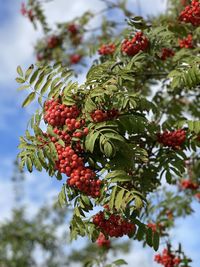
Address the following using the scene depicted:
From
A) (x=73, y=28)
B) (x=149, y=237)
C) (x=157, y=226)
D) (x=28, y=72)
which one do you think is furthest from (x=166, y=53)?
(x=73, y=28)

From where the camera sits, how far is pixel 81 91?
337cm

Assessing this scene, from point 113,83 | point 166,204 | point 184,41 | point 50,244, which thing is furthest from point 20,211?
point 113,83

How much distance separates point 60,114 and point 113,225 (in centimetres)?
85

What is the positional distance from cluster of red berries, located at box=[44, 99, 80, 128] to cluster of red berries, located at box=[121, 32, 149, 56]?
1.40 metres

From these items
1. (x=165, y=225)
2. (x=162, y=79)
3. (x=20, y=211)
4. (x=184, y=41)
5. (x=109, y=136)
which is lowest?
(x=109, y=136)

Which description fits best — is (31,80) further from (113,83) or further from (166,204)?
(166,204)

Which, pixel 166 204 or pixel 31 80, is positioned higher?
pixel 166 204

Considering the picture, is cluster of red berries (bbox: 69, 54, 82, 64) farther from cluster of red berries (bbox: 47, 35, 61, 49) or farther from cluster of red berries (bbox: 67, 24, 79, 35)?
cluster of red berries (bbox: 67, 24, 79, 35)

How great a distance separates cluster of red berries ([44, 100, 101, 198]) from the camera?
314 centimetres

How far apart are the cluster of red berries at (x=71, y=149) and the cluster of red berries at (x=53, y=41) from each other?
5805mm

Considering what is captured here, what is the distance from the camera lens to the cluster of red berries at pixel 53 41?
8.96 metres

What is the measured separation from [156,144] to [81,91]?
3.80 ft

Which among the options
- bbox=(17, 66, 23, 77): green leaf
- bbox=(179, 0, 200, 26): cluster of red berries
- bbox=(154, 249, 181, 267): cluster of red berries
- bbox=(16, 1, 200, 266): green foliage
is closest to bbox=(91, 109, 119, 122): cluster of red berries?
bbox=(16, 1, 200, 266): green foliage

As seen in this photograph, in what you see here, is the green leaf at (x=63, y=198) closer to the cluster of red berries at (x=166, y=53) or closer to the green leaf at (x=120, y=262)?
the green leaf at (x=120, y=262)
